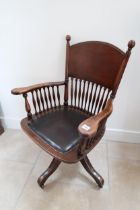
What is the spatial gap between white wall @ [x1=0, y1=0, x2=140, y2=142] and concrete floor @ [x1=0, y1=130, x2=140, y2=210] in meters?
0.29

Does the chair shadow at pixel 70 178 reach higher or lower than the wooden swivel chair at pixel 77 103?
lower

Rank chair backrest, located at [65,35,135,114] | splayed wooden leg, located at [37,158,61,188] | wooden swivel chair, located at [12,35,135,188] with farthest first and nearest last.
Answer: splayed wooden leg, located at [37,158,61,188] < chair backrest, located at [65,35,135,114] < wooden swivel chair, located at [12,35,135,188]

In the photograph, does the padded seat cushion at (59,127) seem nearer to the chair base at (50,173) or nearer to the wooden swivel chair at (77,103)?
the wooden swivel chair at (77,103)

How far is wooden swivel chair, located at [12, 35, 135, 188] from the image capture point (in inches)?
40.4

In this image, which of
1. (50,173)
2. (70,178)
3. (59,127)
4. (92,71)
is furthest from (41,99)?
(70,178)

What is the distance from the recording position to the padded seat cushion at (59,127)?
1.05 meters

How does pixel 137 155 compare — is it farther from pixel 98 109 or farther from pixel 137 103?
pixel 98 109

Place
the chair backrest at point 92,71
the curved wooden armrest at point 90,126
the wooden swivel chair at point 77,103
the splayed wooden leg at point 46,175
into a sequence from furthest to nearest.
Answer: the splayed wooden leg at point 46,175, the chair backrest at point 92,71, the wooden swivel chair at point 77,103, the curved wooden armrest at point 90,126

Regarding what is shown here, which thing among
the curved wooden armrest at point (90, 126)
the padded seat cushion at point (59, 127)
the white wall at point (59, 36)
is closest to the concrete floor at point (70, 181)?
the white wall at point (59, 36)

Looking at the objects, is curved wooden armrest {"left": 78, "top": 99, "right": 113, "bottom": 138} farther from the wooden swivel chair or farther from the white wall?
the white wall

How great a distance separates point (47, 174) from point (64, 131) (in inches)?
15.3

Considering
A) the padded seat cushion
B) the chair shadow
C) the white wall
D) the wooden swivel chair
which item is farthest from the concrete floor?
the padded seat cushion

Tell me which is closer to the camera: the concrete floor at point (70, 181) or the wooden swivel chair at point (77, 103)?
the wooden swivel chair at point (77, 103)

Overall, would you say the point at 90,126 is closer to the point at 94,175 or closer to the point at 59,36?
the point at 94,175
